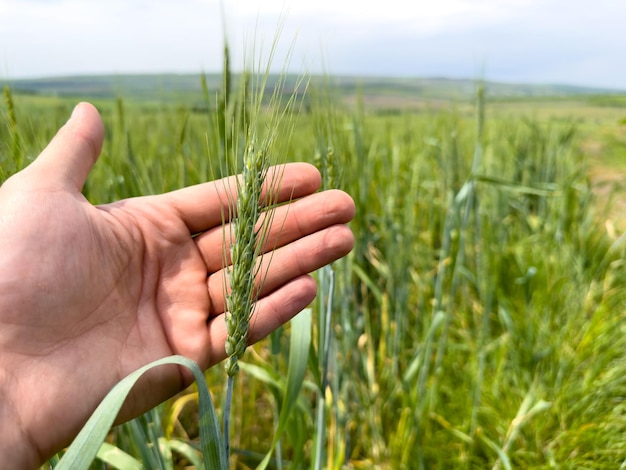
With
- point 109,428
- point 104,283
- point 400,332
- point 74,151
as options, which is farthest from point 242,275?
point 400,332

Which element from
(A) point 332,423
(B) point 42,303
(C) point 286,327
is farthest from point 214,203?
(C) point 286,327

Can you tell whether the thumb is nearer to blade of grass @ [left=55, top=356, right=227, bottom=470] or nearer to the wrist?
the wrist

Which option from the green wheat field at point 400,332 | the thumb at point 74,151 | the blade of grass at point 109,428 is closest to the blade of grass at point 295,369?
the green wheat field at point 400,332

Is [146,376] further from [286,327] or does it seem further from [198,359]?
[286,327]

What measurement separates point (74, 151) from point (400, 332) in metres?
1.13

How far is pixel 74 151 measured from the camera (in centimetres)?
100

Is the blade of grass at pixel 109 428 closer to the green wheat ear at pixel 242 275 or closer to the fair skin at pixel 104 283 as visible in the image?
the green wheat ear at pixel 242 275

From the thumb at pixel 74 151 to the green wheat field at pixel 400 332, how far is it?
0.19ft

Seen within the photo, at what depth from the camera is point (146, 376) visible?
2.90 feet

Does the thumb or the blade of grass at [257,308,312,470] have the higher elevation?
the thumb

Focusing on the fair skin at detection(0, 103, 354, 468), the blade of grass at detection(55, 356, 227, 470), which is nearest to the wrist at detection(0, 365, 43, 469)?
the fair skin at detection(0, 103, 354, 468)

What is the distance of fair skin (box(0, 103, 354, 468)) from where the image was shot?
0.84 m

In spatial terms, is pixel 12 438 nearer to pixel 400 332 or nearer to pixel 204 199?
pixel 204 199

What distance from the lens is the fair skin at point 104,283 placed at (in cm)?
84
